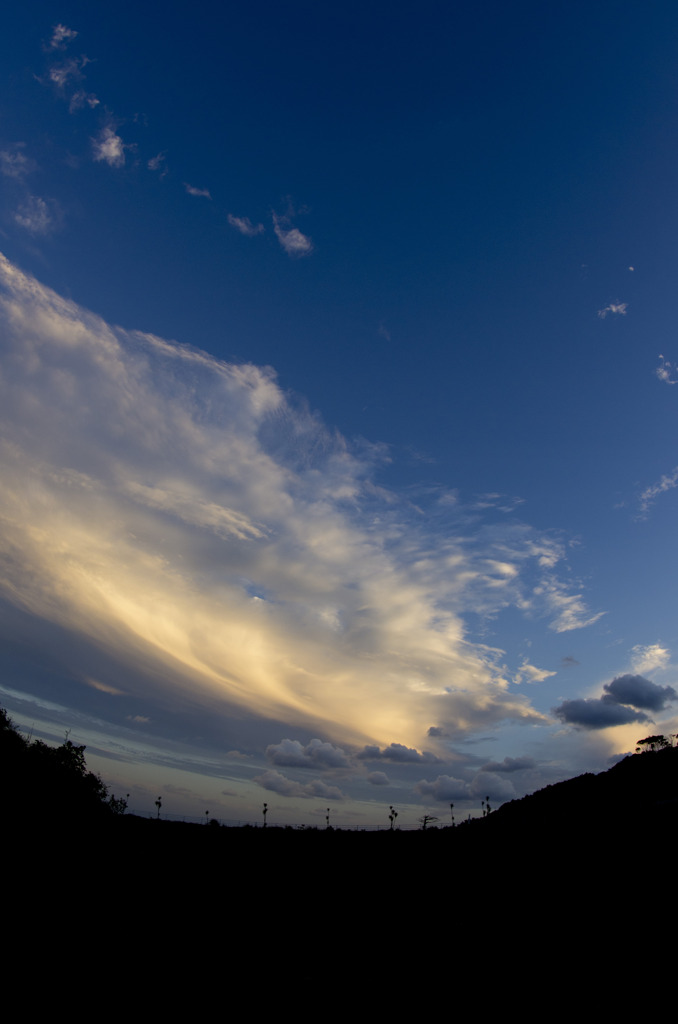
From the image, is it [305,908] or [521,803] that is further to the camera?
[521,803]

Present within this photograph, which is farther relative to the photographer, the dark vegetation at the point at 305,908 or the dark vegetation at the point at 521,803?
the dark vegetation at the point at 521,803

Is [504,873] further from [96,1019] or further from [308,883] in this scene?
[96,1019]

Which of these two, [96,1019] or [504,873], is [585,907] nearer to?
[504,873]

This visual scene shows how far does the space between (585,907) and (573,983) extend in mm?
8231

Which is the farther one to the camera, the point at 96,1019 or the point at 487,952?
the point at 487,952

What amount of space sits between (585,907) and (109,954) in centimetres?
2221

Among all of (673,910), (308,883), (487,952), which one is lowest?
(308,883)

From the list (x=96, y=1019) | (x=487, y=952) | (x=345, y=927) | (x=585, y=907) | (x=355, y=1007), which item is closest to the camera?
(x=96, y=1019)

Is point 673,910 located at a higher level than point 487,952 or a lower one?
higher

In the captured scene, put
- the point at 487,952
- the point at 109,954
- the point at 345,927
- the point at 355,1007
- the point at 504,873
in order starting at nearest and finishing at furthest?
the point at 355,1007 → the point at 109,954 → the point at 487,952 → the point at 345,927 → the point at 504,873

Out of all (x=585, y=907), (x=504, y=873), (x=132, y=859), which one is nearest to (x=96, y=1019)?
(x=585, y=907)

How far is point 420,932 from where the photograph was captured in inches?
1008

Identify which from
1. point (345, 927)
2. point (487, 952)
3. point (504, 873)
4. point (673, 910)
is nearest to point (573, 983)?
point (487, 952)

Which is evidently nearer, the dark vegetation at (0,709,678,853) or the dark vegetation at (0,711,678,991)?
the dark vegetation at (0,711,678,991)
